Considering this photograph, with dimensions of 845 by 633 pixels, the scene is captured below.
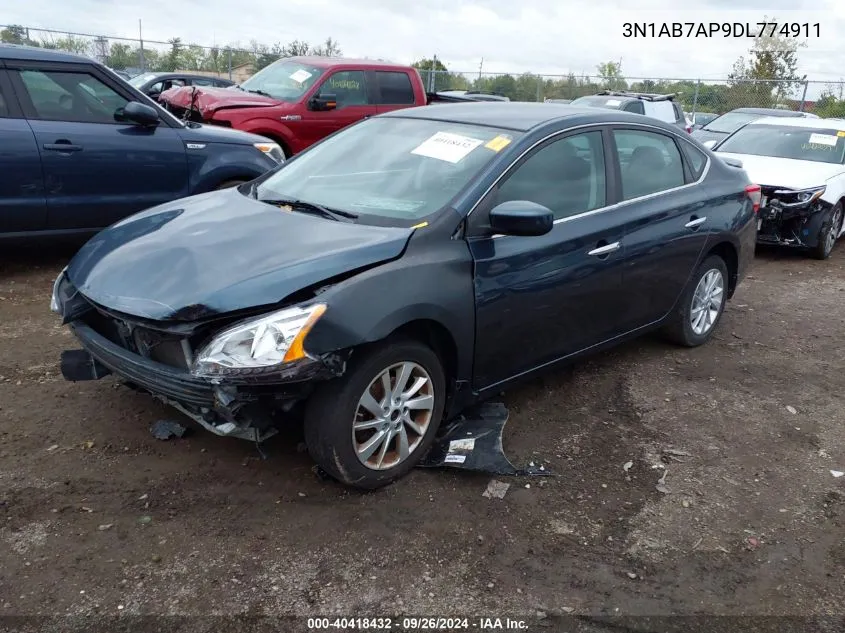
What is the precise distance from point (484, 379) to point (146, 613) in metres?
1.85

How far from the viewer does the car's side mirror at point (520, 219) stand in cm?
346

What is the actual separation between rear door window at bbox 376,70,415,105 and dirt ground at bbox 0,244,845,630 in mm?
7371

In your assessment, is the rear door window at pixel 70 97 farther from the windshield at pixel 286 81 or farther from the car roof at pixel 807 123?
the car roof at pixel 807 123

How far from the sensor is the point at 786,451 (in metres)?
4.07

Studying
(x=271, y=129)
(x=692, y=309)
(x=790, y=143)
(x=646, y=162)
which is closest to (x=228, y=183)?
(x=271, y=129)

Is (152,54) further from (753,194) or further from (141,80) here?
(753,194)

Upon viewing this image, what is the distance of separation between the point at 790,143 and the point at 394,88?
17.8 ft

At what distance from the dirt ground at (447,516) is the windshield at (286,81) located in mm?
6467

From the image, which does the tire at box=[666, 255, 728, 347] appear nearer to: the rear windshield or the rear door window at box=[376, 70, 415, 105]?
the rear door window at box=[376, 70, 415, 105]

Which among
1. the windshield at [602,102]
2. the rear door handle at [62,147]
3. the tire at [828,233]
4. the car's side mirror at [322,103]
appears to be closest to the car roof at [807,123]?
the tire at [828,233]

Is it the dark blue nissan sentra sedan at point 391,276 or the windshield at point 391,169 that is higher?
the windshield at point 391,169

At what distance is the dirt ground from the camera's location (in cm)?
279

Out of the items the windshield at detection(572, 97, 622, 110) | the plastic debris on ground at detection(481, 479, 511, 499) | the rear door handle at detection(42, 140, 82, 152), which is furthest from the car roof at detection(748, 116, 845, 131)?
the rear door handle at detection(42, 140, 82, 152)

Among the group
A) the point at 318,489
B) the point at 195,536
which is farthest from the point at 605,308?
the point at 195,536
